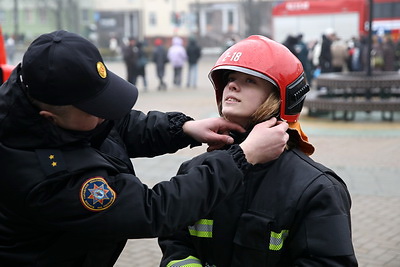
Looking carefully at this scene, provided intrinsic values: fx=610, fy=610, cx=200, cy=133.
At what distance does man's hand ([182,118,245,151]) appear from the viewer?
256 centimetres

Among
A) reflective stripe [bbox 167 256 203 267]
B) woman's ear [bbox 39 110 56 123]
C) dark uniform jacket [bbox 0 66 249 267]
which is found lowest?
reflective stripe [bbox 167 256 203 267]

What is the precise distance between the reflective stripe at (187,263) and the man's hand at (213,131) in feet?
1.58

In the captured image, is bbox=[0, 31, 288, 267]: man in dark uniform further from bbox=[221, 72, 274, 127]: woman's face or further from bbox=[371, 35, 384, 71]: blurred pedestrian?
bbox=[371, 35, 384, 71]: blurred pedestrian

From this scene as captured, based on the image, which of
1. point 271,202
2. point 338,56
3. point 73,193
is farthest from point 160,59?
point 73,193

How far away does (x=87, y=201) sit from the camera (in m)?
2.05

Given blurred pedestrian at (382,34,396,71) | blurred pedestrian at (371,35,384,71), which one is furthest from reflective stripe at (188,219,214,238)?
blurred pedestrian at (382,34,396,71)

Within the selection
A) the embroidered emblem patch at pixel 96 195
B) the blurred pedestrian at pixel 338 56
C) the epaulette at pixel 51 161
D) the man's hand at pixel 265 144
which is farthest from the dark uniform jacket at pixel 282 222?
the blurred pedestrian at pixel 338 56

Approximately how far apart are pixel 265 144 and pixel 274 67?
343mm

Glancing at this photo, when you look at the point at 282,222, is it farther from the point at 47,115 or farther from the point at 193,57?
the point at 193,57

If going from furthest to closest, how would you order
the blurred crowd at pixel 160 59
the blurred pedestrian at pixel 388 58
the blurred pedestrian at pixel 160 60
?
the blurred pedestrian at pixel 388 58 < the blurred pedestrian at pixel 160 60 < the blurred crowd at pixel 160 59

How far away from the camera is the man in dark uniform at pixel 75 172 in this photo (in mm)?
2051

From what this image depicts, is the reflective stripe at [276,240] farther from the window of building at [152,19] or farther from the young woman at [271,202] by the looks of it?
the window of building at [152,19]

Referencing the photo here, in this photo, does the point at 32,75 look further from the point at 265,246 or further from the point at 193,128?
the point at 265,246

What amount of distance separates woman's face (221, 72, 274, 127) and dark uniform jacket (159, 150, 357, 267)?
0.75 feet
